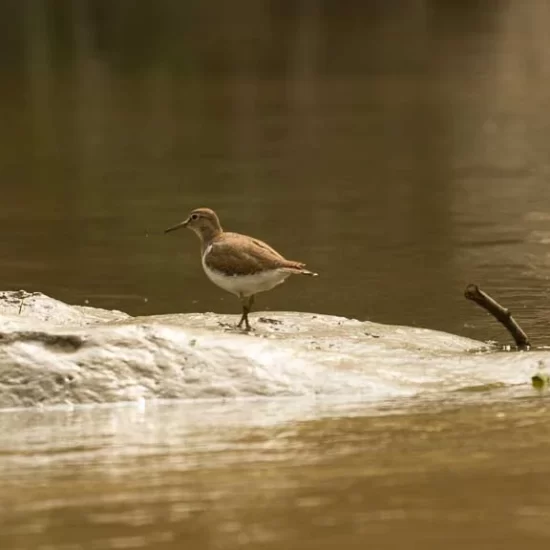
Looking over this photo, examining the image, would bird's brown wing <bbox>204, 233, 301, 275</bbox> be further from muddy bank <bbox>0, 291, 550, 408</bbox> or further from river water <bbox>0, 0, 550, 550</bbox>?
river water <bbox>0, 0, 550, 550</bbox>

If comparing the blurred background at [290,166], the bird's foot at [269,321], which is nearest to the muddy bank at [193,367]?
the bird's foot at [269,321]

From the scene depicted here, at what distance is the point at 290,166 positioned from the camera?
1681cm

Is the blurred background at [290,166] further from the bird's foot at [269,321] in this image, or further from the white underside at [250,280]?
the white underside at [250,280]

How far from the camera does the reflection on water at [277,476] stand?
432cm

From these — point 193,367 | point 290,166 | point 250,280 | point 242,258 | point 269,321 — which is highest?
point 242,258

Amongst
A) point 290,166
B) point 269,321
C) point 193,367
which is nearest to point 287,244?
point 269,321

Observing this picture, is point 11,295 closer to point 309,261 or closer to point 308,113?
point 309,261

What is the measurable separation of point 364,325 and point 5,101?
668 inches

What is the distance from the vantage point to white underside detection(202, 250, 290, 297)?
24.6 ft

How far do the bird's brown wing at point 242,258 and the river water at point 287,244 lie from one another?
1444mm

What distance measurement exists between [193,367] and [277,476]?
1.46 meters

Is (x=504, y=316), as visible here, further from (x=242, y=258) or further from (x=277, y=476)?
(x=277, y=476)

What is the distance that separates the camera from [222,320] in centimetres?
796

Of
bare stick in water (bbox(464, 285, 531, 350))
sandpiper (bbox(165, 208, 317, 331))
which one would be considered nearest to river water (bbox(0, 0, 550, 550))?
bare stick in water (bbox(464, 285, 531, 350))
